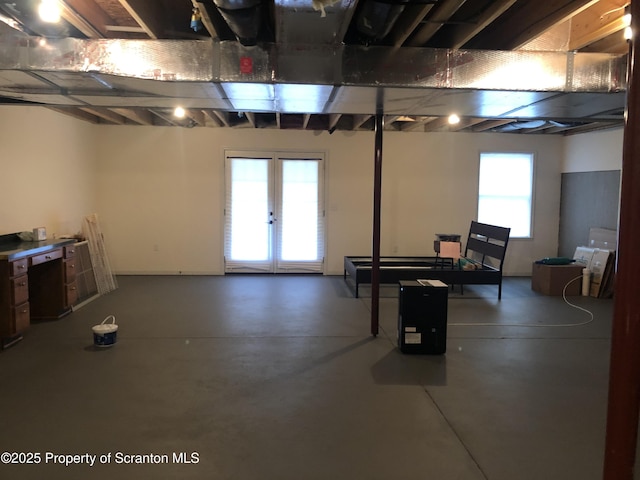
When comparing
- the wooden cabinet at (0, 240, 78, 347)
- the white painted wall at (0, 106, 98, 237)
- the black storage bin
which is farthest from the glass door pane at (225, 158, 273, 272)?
the black storage bin

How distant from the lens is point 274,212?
815 centimetres

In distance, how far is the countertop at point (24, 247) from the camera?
431 cm

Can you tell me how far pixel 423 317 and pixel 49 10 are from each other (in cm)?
360

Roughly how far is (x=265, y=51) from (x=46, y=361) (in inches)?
123

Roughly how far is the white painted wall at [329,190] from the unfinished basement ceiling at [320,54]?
4.06m

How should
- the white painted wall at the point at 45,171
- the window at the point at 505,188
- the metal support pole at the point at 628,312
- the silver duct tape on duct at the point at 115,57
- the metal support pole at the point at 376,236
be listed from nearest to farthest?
the metal support pole at the point at 628,312 < the silver duct tape on duct at the point at 115,57 < the metal support pole at the point at 376,236 < the white painted wall at the point at 45,171 < the window at the point at 505,188

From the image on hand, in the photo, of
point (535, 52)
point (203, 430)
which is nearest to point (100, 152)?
point (203, 430)

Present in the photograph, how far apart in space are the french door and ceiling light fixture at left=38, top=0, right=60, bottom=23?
5.16 meters

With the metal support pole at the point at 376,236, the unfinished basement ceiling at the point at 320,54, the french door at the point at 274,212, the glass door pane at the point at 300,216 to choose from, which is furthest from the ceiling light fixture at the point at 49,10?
the glass door pane at the point at 300,216

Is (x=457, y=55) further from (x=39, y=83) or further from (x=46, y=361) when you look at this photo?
(x=46, y=361)

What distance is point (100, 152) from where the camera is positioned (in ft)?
25.9

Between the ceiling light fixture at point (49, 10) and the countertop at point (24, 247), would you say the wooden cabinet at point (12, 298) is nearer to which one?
the countertop at point (24, 247)

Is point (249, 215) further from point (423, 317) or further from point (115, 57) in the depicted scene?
point (115, 57)

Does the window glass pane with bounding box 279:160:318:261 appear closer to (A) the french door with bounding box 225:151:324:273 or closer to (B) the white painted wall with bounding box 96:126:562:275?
(A) the french door with bounding box 225:151:324:273
